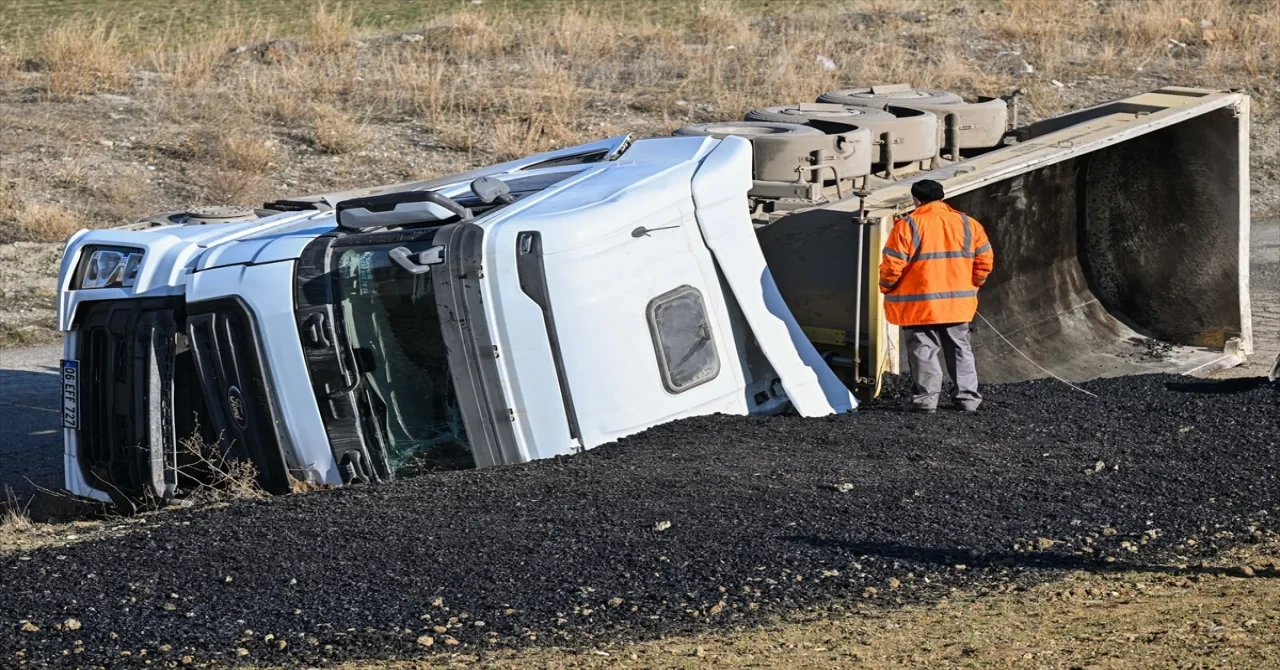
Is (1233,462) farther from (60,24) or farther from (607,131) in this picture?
(60,24)

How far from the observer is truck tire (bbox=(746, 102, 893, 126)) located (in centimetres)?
907

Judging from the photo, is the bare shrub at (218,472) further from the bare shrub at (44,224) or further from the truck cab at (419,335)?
the bare shrub at (44,224)

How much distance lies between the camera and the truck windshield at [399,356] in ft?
20.5

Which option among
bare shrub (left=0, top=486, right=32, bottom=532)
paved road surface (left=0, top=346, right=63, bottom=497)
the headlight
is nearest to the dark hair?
the headlight

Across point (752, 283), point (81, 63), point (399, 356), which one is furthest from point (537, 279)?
point (81, 63)

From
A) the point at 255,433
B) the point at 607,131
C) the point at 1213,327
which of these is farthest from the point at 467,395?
the point at 607,131

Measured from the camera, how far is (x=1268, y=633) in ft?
15.5

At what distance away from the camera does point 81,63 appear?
58.6 feet

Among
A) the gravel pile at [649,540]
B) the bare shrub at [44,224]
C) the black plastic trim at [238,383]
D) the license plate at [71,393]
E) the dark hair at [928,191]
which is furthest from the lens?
the bare shrub at [44,224]

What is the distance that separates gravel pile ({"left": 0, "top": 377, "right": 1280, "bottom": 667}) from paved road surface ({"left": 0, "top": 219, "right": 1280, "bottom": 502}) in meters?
2.75

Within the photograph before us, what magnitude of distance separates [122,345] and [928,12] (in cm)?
1786

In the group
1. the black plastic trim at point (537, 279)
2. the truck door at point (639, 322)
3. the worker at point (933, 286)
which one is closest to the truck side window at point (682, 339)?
the truck door at point (639, 322)

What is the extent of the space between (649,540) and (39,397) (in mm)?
5909

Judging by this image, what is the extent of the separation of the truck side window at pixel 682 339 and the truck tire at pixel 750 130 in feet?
6.73
